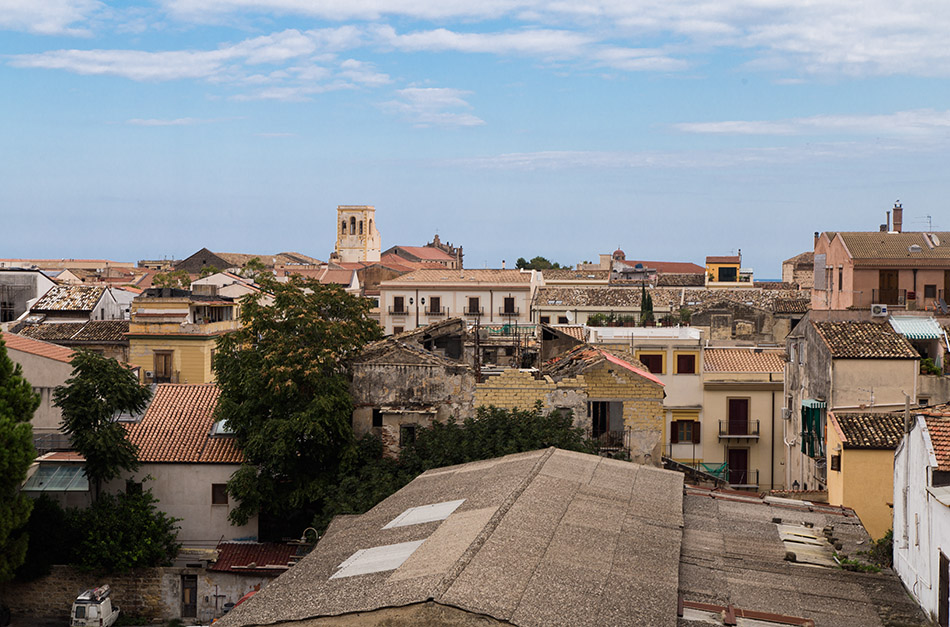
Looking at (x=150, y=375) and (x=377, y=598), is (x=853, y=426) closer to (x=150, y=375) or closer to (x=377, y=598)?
(x=377, y=598)

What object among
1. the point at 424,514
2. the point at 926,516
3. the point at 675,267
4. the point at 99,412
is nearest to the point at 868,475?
the point at 926,516

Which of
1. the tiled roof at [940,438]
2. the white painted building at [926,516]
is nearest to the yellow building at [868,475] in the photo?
the white painted building at [926,516]

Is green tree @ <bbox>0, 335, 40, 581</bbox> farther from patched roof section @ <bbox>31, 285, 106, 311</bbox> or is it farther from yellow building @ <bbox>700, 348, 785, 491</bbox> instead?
patched roof section @ <bbox>31, 285, 106, 311</bbox>

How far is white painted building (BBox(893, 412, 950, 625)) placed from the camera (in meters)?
14.1

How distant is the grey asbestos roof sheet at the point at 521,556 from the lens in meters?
13.0

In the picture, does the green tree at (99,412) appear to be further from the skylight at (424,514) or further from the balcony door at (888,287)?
the balcony door at (888,287)

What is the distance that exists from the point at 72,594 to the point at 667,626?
2040 cm

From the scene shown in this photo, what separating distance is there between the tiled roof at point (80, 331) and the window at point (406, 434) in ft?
77.2

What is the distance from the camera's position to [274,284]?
102 feet

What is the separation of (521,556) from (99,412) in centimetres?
1783

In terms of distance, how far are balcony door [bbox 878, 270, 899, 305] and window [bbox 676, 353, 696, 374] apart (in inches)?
315

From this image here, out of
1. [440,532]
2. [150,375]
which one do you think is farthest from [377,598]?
[150,375]

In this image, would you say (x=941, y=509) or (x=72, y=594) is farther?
(x=72, y=594)

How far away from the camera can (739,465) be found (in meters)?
44.0
